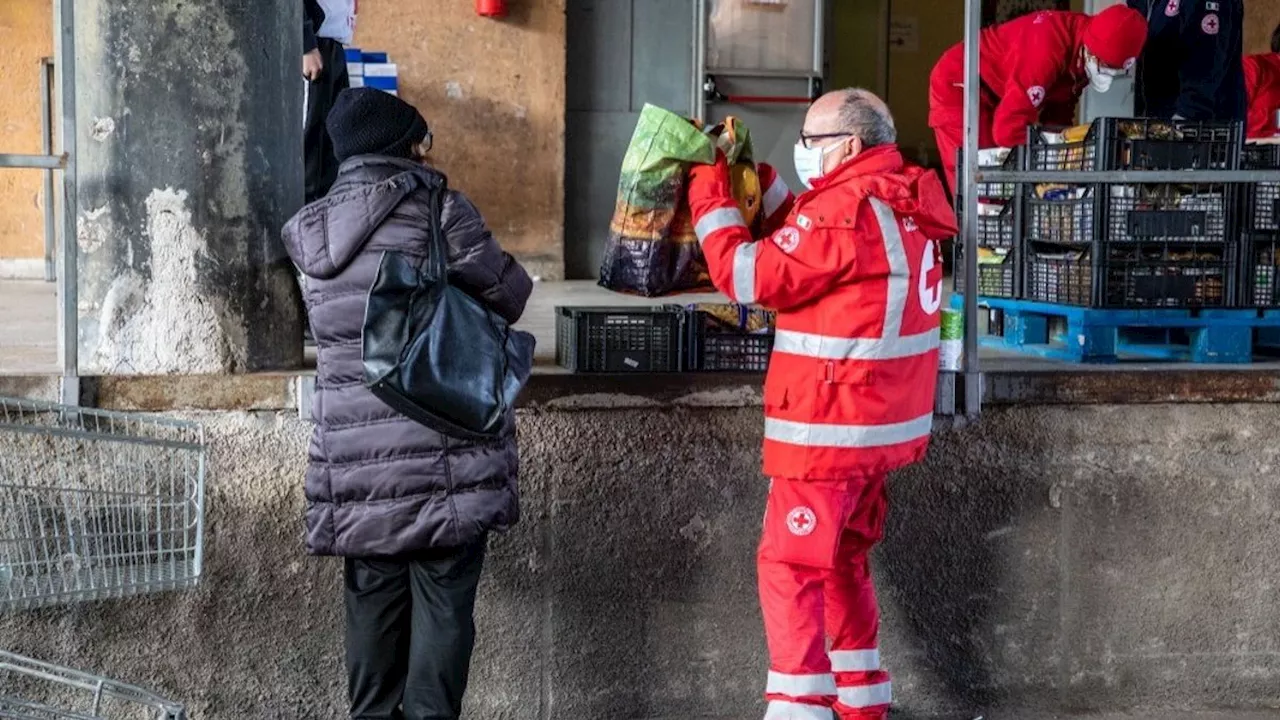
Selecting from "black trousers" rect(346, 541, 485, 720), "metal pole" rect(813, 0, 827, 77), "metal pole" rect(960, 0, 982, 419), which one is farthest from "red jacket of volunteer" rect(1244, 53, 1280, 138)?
"black trousers" rect(346, 541, 485, 720)

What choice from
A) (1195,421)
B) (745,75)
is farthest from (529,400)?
(745,75)

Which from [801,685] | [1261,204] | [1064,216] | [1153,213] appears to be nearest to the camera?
[801,685]

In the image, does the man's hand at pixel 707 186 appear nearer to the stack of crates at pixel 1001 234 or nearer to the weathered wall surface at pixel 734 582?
the weathered wall surface at pixel 734 582

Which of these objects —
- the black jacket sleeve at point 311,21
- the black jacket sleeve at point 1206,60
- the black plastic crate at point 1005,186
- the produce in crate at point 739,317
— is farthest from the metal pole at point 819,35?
the produce in crate at point 739,317

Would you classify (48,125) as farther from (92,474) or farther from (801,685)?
(801,685)

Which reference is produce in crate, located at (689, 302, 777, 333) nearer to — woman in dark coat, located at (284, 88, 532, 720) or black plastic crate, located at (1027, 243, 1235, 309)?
woman in dark coat, located at (284, 88, 532, 720)

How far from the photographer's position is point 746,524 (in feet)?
16.6

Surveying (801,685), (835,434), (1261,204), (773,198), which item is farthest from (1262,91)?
(801,685)

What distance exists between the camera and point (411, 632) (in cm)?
417

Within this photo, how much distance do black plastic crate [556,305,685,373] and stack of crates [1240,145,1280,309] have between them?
2101mm

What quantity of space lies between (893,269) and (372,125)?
54.2 inches

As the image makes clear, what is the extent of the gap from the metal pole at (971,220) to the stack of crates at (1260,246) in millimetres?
1150

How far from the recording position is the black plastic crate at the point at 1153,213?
18.0 ft

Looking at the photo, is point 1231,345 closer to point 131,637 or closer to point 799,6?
point 131,637
